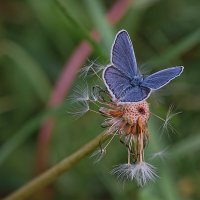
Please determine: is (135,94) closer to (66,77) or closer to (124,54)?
(124,54)

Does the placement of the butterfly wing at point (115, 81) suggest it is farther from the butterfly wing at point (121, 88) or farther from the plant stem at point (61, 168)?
the plant stem at point (61, 168)

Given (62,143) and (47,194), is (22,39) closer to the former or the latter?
(62,143)

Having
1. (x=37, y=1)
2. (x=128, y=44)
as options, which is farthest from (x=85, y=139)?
(x=128, y=44)

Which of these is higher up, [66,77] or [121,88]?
[121,88]

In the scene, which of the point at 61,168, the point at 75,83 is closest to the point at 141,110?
the point at 61,168

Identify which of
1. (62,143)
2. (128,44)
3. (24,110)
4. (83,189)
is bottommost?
(83,189)

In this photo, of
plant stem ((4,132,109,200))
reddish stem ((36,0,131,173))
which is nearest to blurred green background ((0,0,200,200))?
reddish stem ((36,0,131,173))

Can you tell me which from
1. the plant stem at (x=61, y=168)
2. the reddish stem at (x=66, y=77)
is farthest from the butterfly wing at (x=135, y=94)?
the reddish stem at (x=66, y=77)
